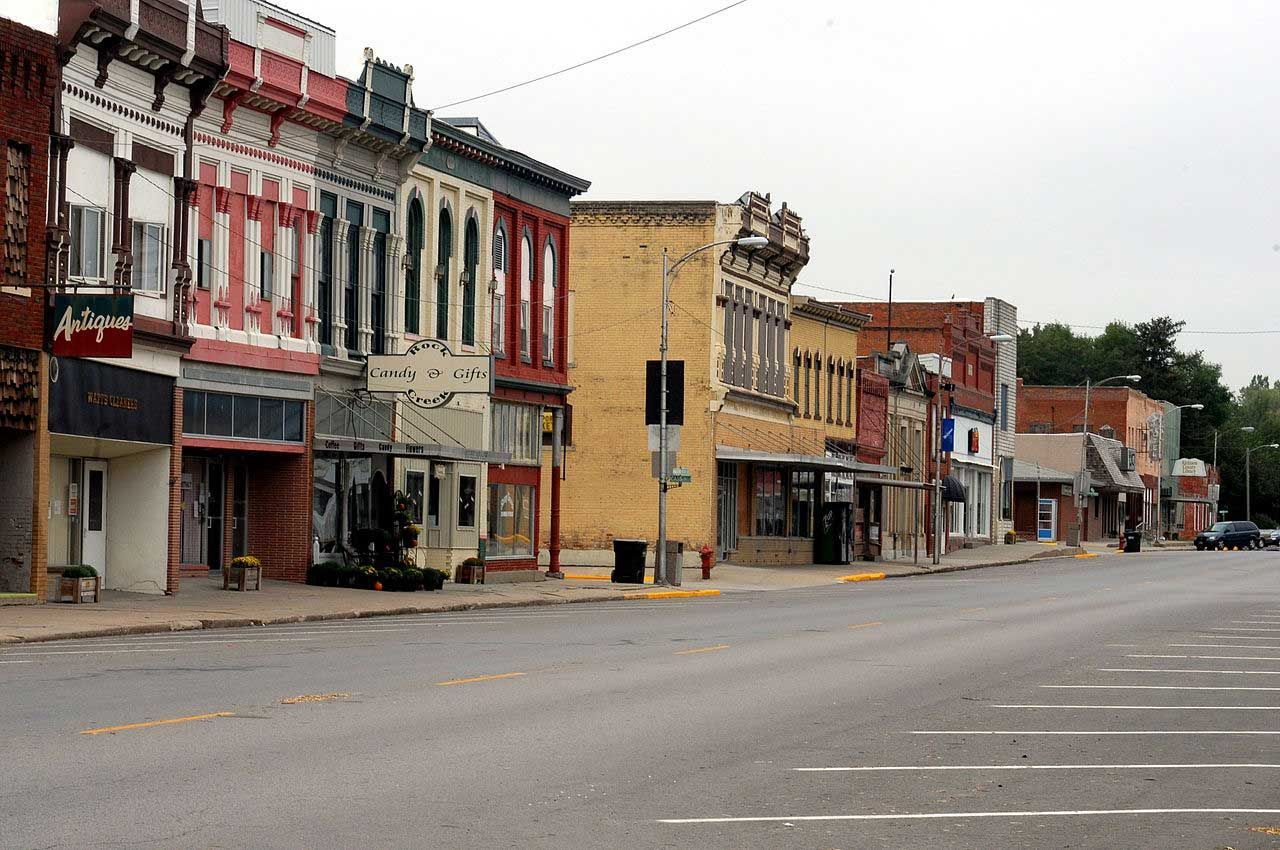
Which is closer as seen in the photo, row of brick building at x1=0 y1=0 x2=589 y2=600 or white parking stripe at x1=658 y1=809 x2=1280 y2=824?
white parking stripe at x1=658 y1=809 x2=1280 y2=824

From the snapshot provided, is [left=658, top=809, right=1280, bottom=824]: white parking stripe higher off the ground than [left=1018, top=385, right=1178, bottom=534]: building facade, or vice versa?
[left=1018, top=385, right=1178, bottom=534]: building facade

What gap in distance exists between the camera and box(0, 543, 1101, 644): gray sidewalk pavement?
2495cm

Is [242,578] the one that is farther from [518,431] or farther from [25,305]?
[518,431]

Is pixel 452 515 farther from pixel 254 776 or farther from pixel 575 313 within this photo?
pixel 254 776

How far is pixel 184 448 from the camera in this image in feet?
112

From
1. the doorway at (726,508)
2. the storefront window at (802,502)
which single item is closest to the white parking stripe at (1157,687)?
the doorway at (726,508)

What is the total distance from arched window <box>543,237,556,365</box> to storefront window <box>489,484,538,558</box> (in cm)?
355

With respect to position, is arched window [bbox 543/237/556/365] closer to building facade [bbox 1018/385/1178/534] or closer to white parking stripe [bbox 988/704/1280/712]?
white parking stripe [bbox 988/704/1280/712]

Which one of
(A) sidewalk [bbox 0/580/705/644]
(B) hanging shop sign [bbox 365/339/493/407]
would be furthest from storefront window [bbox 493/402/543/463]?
(B) hanging shop sign [bbox 365/339/493/407]

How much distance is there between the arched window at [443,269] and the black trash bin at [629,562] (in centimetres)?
693

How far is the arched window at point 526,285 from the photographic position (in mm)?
45562

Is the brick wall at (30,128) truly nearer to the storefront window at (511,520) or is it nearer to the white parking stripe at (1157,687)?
the white parking stripe at (1157,687)

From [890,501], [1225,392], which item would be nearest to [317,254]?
[890,501]

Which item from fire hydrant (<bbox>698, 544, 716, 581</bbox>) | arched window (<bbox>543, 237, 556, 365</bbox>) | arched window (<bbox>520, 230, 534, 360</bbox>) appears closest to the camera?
arched window (<bbox>520, 230, 534, 360</bbox>)
